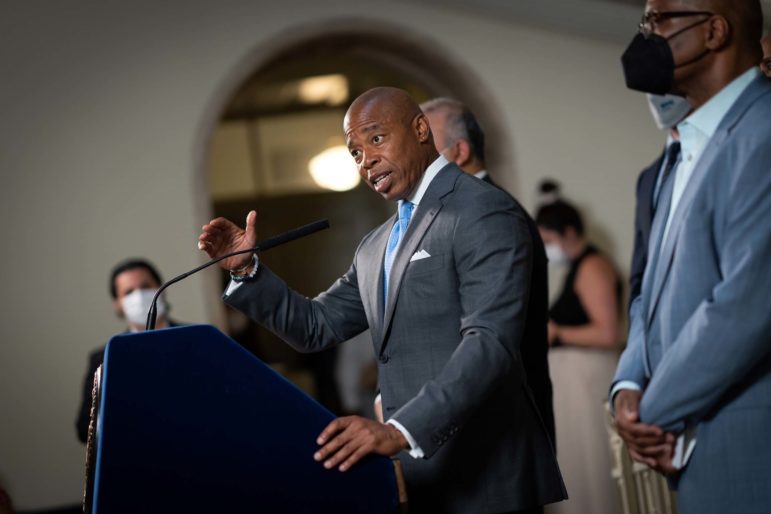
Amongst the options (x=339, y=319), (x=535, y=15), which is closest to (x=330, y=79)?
(x=535, y=15)

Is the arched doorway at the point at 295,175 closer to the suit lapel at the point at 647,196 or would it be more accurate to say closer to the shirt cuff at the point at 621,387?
the suit lapel at the point at 647,196

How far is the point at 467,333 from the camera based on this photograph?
5.84 feet

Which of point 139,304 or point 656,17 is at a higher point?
point 656,17

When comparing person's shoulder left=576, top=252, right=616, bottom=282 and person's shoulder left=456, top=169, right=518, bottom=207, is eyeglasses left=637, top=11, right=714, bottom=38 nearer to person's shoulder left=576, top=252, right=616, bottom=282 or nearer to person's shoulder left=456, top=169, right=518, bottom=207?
person's shoulder left=456, top=169, right=518, bottom=207

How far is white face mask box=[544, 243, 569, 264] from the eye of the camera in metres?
4.61

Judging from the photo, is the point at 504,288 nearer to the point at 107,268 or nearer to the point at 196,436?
the point at 196,436

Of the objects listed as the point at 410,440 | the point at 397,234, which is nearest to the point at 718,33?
the point at 397,234

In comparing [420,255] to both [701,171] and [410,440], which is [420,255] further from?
[701,171]

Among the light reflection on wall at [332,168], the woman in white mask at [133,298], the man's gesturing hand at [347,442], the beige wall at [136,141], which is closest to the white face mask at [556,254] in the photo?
the beige wall at [136,141]

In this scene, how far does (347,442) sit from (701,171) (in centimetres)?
69

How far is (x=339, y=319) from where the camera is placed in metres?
2.17

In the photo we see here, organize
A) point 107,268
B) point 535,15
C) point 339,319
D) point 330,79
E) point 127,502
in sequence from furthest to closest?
point 330,79, point 535,15, point 107,268, point 339,319, point 127,502

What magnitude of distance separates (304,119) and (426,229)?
801cm

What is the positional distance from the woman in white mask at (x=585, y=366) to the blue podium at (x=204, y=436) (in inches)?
119
